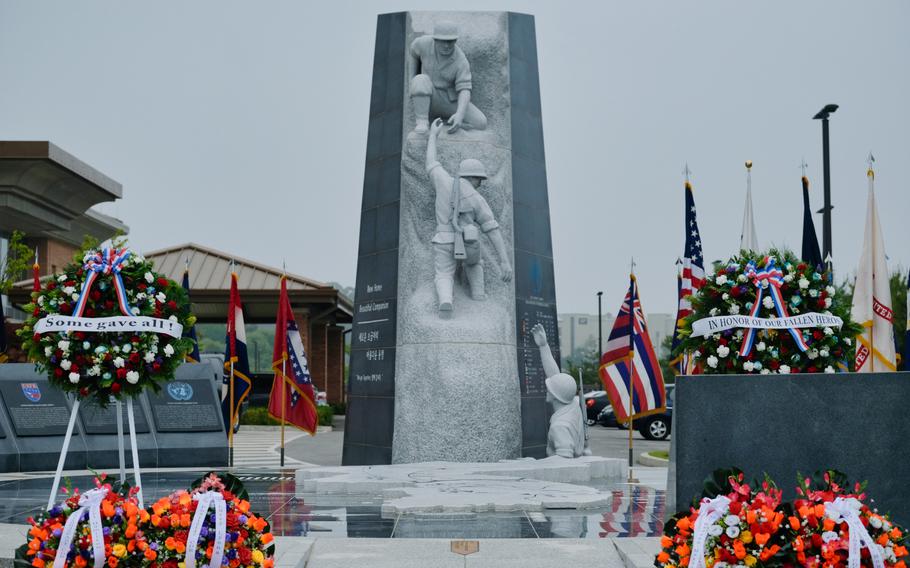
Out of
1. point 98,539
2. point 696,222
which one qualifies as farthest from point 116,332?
point 696,222

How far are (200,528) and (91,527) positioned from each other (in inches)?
22.3

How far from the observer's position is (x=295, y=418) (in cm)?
1664

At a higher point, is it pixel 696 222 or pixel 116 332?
pixel 696 222

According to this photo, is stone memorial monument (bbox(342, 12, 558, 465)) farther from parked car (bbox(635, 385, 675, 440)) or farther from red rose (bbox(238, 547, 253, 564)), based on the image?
parked car (bbox(635, 385, 675, 440))

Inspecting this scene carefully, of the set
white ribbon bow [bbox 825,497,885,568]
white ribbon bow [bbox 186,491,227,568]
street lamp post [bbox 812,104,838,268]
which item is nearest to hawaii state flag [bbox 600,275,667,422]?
street lamp post [bbox 812,104,838,268]

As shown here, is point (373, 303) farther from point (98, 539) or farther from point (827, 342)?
point (98, 539)

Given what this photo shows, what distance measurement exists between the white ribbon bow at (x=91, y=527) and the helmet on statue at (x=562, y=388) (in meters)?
8.91

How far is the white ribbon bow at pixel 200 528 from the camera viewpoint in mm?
5023

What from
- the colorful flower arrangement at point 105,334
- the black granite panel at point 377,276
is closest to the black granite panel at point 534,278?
the black granite panel at point 377,276

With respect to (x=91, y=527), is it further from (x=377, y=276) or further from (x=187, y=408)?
(x=187, y=408)

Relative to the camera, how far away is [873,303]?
15570 mm

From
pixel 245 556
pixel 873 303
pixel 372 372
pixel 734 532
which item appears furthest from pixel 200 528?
pixel 873 303

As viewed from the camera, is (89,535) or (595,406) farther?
(595,406)

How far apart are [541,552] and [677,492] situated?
144 cm
